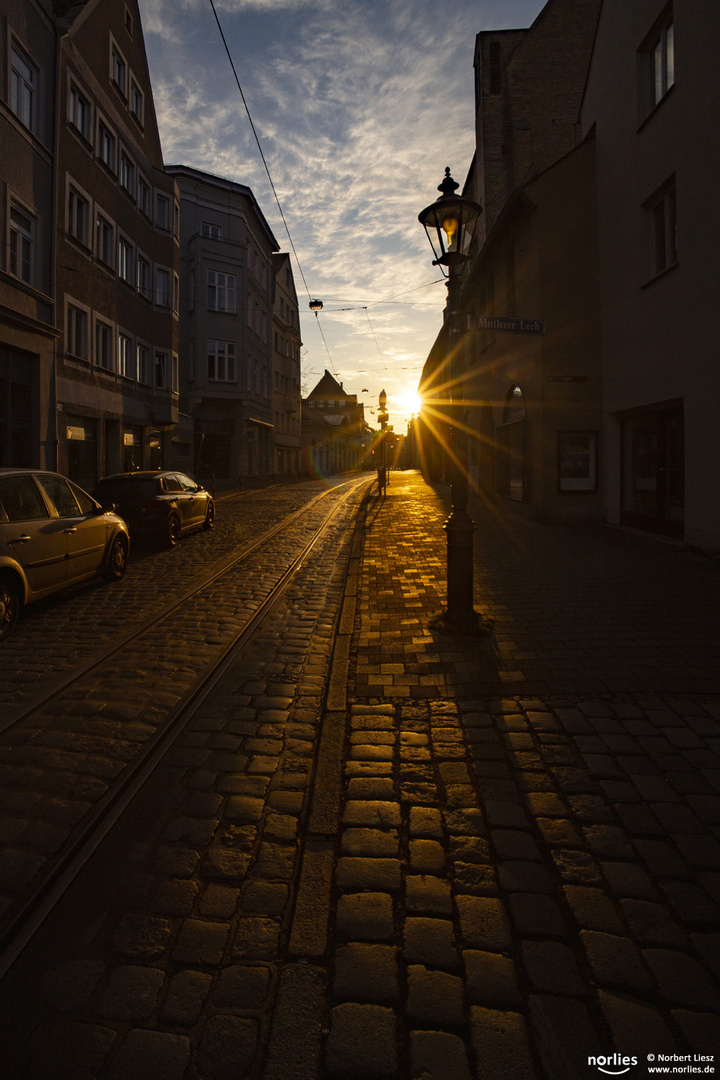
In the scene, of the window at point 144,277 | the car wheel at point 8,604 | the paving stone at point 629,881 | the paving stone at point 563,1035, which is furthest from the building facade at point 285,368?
the paving stone at point 563,1035

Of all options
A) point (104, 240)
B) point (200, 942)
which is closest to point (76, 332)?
point (104, 240)

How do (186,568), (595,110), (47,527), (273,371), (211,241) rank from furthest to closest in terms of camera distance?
(273,371), (211,241), (595,110), (186,568), (47,527)

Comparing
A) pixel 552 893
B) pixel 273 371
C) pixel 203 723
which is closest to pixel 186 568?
pixel 203 723

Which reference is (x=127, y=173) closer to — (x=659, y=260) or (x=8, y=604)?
(x=659, y=260)

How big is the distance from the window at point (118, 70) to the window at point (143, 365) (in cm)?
786

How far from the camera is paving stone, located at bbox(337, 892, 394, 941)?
7.25 feet

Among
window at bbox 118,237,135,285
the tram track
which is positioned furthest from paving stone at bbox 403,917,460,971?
window at bbox 118,237,135,285

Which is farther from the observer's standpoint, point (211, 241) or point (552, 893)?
point (211, 241)

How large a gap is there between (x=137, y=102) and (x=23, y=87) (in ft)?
30.7

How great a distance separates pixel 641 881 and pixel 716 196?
389 inches

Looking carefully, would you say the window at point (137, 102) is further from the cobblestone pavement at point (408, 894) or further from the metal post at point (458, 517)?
the cobblestone pavement at point (408, 894)

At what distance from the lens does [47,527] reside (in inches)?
272

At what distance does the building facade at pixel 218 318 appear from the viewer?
33375 mm

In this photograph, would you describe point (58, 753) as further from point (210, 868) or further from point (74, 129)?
point (74, 129)
